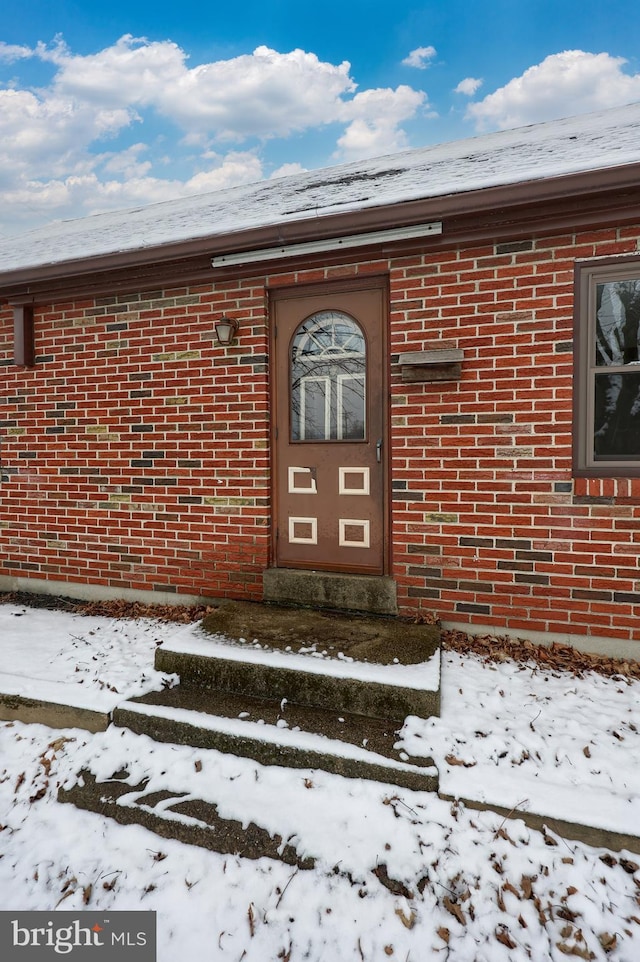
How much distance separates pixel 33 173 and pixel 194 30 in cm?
1559

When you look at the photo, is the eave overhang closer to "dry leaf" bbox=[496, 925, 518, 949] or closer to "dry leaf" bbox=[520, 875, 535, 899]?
"dry leaf" bbox=[520, 875, 535, 899]

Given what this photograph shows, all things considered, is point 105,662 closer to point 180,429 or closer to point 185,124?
point 180,429

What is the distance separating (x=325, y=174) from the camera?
5.29m

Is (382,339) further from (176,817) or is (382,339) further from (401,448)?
(176,817)

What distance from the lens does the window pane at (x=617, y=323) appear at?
9.87ft

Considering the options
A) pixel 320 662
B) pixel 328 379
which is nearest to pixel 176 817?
pixel 320 662

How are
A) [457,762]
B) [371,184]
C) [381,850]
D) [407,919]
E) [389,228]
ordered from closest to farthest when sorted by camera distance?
[407,919]
[381,850]
[457,762]
[389,228]
[371,184]

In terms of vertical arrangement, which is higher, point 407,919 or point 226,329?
point 226,329

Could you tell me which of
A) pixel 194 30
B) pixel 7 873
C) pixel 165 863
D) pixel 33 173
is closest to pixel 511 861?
pixel 165 863

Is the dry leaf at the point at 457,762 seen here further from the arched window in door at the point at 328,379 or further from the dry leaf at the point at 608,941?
the arched window in door at the point at 328,379

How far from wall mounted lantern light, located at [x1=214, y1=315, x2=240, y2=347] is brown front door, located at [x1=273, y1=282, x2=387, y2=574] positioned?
1.09 ft

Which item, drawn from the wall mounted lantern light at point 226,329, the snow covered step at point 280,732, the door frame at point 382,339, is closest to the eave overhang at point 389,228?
the door frame at point 382,339

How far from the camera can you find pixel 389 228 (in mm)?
3240

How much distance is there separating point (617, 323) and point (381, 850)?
323 cm
